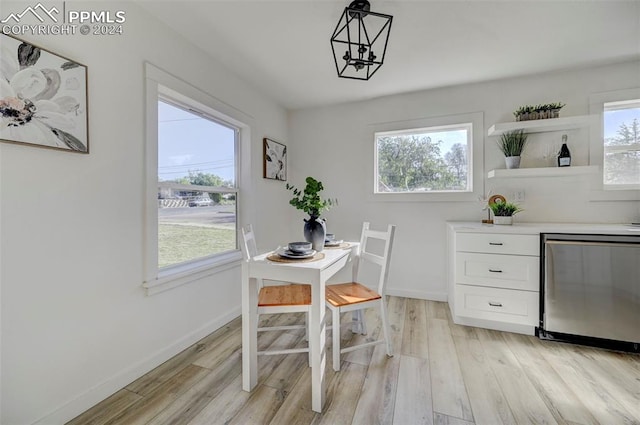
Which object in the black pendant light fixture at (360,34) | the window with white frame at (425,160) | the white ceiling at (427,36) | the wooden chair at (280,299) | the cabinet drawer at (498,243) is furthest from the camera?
the window with white frame at (425,160)

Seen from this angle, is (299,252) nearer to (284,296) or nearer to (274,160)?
(284,296)

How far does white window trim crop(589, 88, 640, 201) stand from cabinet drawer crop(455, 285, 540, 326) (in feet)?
4.12

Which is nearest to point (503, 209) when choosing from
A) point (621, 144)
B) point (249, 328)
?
point (621, 144)

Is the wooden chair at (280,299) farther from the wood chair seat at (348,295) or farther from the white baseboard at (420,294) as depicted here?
the white baseboard at (420,294)

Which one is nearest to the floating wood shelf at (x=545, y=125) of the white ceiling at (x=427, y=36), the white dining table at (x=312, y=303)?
the white ceiling at (x=427, y=36)

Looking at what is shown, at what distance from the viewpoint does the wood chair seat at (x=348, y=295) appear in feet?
5.91

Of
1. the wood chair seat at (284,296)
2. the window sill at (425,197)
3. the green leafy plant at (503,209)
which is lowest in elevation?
the wood chair seat at (284,296)

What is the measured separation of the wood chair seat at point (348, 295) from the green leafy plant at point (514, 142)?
6.76 feet

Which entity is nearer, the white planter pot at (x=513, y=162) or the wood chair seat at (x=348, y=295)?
the wood chair seat at (x=348, y=295)

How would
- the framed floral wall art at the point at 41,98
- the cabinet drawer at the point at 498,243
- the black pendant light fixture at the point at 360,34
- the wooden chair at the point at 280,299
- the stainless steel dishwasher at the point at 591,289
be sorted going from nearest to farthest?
the framed floral wall art at the point at 41,98 < the black pendant light fixture at the point at 360,34 < the wooden chair at the point at 280,299 < the stainless steel dishwasher at the point at 591,289 < the cabinet drawer at the point at 498,243

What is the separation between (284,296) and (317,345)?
0.45 metres

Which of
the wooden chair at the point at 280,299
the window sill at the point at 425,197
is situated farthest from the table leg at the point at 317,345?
the window sill at the point at 425,197

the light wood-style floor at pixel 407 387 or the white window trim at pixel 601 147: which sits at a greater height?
the white window trim at pixel 601 147

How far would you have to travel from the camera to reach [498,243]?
2332 millimetres
